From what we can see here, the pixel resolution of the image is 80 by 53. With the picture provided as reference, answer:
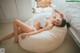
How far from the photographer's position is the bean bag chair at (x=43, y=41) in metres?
1.83

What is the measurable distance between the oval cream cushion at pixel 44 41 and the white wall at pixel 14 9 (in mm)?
1086

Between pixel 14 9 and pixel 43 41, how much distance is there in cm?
136

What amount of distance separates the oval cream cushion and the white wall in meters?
1.09

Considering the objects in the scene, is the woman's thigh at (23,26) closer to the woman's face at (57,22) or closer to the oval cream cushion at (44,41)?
the oval cream cushion at (44,41)

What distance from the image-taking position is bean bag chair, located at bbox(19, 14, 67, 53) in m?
1.83

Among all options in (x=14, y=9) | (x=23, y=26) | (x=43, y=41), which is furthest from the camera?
(x=14, y=9)

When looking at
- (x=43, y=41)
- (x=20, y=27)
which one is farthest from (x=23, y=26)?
(x=43, y=41)

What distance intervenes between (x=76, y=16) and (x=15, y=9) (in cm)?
152

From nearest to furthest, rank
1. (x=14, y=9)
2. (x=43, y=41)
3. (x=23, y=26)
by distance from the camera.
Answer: (x=43, y=41), (x=23, y=26), (x=14, y=9)

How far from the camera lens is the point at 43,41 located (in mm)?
1830

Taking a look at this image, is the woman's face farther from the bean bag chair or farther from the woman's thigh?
the woman's thigh

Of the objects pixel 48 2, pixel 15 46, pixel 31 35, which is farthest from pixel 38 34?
pixel 48 2

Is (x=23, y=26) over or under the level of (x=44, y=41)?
over

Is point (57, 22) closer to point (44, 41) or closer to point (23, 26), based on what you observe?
point (44, 41)
